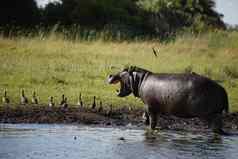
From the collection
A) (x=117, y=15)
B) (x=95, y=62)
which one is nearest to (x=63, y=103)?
(x=95, y=62)

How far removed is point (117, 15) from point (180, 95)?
85.9 ft

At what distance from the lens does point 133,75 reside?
12.8 meters

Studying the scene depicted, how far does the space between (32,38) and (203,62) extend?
6.13m

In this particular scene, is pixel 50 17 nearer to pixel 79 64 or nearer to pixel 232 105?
pixel 79 64

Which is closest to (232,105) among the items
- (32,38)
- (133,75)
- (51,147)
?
(133,75)

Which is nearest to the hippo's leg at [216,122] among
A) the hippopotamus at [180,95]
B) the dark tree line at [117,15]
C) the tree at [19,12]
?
the hippopotamus at [180,95]

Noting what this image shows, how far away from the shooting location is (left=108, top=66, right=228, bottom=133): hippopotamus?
11695 millimetres

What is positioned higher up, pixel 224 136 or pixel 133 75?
pixel 133 75

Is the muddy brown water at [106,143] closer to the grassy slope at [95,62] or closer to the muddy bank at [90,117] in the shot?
the muddy bank at [90,117]

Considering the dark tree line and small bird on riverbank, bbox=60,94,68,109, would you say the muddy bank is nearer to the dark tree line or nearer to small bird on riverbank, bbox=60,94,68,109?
small bird on riverbank, bbox=60,94,68,109

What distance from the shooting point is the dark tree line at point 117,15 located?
1352 inches

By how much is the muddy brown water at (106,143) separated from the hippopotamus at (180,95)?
1.19 feet

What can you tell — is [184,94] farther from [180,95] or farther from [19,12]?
[19,12]

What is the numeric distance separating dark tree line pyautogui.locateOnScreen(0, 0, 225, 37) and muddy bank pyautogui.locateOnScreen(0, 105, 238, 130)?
16976 millimetres
